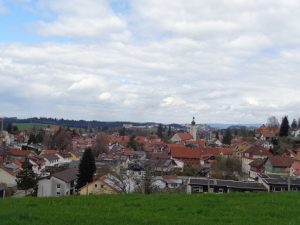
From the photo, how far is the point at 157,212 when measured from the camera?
32.8 ft

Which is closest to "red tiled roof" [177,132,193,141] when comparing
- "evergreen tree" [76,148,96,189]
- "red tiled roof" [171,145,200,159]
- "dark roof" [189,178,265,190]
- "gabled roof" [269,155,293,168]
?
"red tiled roof" [171,145,200,159]

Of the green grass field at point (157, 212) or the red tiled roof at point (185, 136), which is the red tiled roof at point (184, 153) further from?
the green grass field at point (157, 212)

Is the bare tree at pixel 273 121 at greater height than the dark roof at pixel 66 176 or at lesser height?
greater

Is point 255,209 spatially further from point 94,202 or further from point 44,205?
point 44,205

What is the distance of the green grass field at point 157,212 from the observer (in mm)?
8508

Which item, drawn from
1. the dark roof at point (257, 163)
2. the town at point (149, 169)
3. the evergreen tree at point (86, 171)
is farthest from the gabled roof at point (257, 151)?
the evergreen tree at point (86, 171)

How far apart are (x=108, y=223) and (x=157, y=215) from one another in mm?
1627

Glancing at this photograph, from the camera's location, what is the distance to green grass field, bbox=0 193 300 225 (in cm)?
851

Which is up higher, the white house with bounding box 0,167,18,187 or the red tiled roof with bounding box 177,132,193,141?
the red tiled roof with bounding box 177,132,193,141

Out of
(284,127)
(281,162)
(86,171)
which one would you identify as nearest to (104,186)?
(86,171)

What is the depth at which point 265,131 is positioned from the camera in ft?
416

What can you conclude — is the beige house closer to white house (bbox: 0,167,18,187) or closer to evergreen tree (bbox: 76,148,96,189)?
evergreen tree (bbox: 76,148,96,189)

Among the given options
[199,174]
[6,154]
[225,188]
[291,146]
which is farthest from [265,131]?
[225,188]

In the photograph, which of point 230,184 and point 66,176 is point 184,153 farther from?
point 230,184
